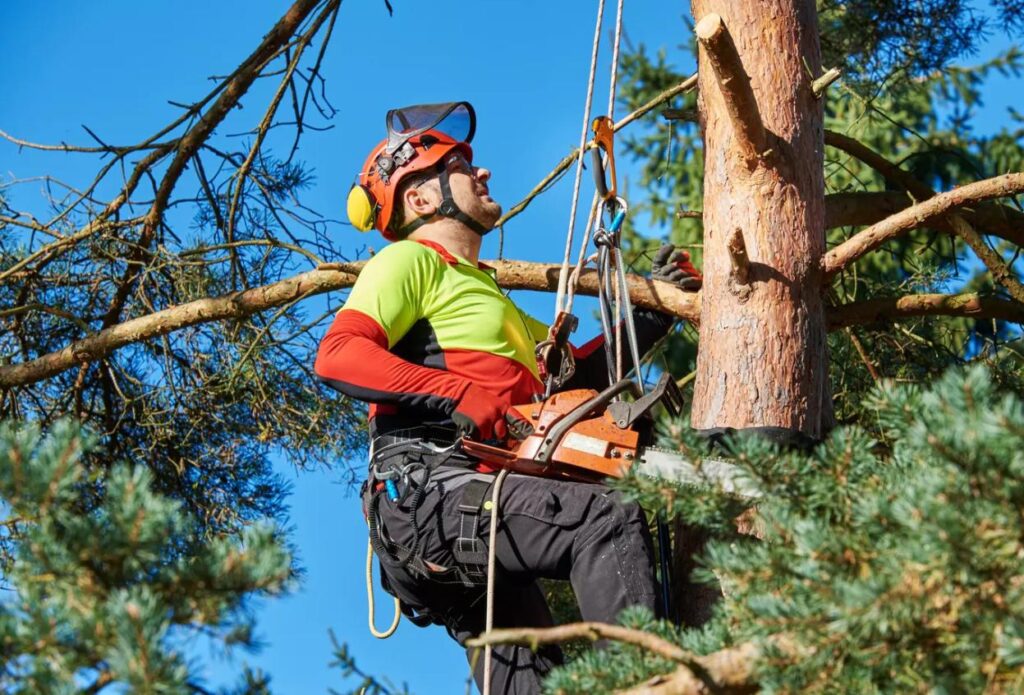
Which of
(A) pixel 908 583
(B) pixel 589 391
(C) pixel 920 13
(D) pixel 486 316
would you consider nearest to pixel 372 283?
(D) pixel 486 316

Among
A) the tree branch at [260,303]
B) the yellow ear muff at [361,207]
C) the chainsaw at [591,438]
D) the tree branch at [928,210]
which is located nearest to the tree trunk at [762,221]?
the tree branch at [928,210]

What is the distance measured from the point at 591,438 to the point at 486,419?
0.31 m

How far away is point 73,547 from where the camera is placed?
1811 millimetres

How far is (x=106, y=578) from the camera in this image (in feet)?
6.00

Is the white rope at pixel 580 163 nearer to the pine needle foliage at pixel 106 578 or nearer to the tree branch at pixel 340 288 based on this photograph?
the tree branch at pixel 340 288

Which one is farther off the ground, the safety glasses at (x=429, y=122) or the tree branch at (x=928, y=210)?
the safety glasses at (x=429, y=122)

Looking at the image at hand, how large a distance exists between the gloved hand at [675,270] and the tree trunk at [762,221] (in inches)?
14.1

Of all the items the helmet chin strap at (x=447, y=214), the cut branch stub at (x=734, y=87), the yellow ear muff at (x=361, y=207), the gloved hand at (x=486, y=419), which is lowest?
the gloved hand at (x=486, y=419)

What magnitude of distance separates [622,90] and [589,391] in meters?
10.7

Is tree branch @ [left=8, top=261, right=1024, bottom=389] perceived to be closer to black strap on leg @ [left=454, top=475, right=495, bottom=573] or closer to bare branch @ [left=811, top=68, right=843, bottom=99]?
bare branch @ [left=811, top=68, right=843, bottom=99]

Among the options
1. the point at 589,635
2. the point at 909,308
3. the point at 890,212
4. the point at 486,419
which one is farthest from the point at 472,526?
the point at 890,212

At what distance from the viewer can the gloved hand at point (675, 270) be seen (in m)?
4.05

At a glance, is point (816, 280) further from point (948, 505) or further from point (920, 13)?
point (920, 13)

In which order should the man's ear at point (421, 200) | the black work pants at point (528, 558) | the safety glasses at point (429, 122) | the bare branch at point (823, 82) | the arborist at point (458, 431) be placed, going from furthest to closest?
the safety glasses at point (429, 122) → the man's ear at point (421, 200) → the bare branch at point (823, 82) → the arborist at point (458, 431) → the black work pants at point (528, 558)
